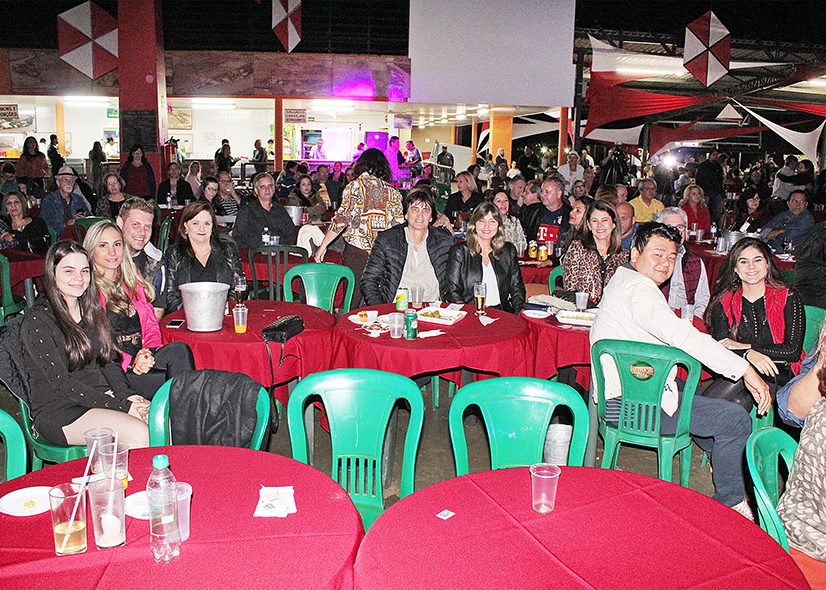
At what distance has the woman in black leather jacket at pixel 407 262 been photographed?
197 inches

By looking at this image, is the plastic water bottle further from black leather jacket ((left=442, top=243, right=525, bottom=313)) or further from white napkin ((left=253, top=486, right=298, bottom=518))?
black leather jacket ((left=442, top=243, right=525, bottom=313))

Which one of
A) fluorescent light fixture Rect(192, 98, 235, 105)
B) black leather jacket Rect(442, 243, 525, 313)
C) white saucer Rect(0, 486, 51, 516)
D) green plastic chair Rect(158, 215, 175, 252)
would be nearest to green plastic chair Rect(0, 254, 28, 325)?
green plastic chair Rect(158, 215, 175, 252)

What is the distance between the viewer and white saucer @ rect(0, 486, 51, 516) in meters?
1.86

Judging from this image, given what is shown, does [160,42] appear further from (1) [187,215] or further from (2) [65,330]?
(2) [65,330]

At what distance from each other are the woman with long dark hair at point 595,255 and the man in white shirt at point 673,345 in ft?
3.92

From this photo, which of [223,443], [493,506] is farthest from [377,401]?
[493,506]

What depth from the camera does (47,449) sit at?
3.05 metres

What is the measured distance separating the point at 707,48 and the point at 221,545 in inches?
441

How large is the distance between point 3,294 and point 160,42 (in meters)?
8.05

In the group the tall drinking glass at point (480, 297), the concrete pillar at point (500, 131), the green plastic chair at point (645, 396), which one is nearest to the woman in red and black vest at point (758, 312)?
the green plastic chair at point (645, 396)

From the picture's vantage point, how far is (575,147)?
52.5 ft

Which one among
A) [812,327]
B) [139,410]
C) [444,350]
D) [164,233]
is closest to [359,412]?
[444,350]

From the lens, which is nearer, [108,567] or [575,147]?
[108,567]

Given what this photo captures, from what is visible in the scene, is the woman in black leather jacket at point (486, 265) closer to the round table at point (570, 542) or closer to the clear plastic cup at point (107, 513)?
the round table at point (570, 542)
